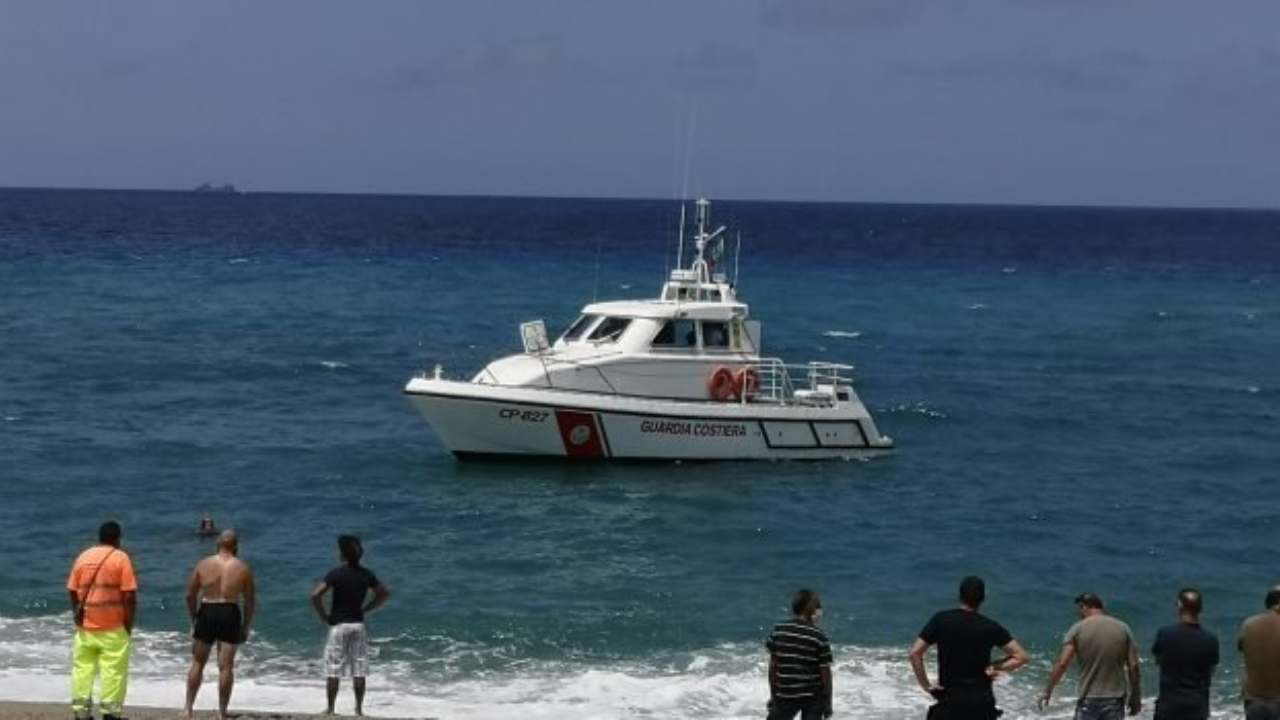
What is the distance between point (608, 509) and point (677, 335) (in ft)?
13.9

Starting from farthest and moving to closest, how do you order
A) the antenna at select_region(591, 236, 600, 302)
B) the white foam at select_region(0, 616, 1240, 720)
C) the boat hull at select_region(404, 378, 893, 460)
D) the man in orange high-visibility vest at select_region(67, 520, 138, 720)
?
the antenna at select_region(591, 236, 600, 302) → the boat hull at select_region(404, 378, 893, 460) → the white foam at select_region(0, 616, 1240, 720) → the man in orange high-visibility vest at select_region(67, 520, 138, 720)

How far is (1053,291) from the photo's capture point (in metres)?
91.9

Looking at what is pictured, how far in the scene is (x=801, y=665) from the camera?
12.9 metres

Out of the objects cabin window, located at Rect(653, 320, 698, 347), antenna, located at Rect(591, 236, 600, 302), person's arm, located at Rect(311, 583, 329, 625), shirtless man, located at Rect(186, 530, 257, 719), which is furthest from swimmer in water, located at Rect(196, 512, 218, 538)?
antenna, located at Rect(591, 236, 600, 302)

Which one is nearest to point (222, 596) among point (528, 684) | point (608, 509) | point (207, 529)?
point (528, 684)

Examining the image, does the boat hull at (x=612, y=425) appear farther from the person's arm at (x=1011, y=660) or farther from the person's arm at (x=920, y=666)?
the person's arm at (x=920, y=666)

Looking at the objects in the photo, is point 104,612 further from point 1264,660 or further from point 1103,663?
point 1264,660

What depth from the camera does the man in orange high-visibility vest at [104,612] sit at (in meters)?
13.9

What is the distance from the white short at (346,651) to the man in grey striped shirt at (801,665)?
13.2ft

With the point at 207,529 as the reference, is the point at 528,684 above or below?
below

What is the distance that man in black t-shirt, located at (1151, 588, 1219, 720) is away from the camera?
13.3 metres

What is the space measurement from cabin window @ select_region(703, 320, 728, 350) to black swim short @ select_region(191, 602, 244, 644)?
758 inches

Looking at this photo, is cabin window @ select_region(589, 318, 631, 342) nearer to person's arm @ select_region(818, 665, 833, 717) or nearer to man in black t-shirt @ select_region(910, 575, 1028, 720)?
person's arm @ select_region(818, 665, 833, 717)

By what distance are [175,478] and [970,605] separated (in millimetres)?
21708
